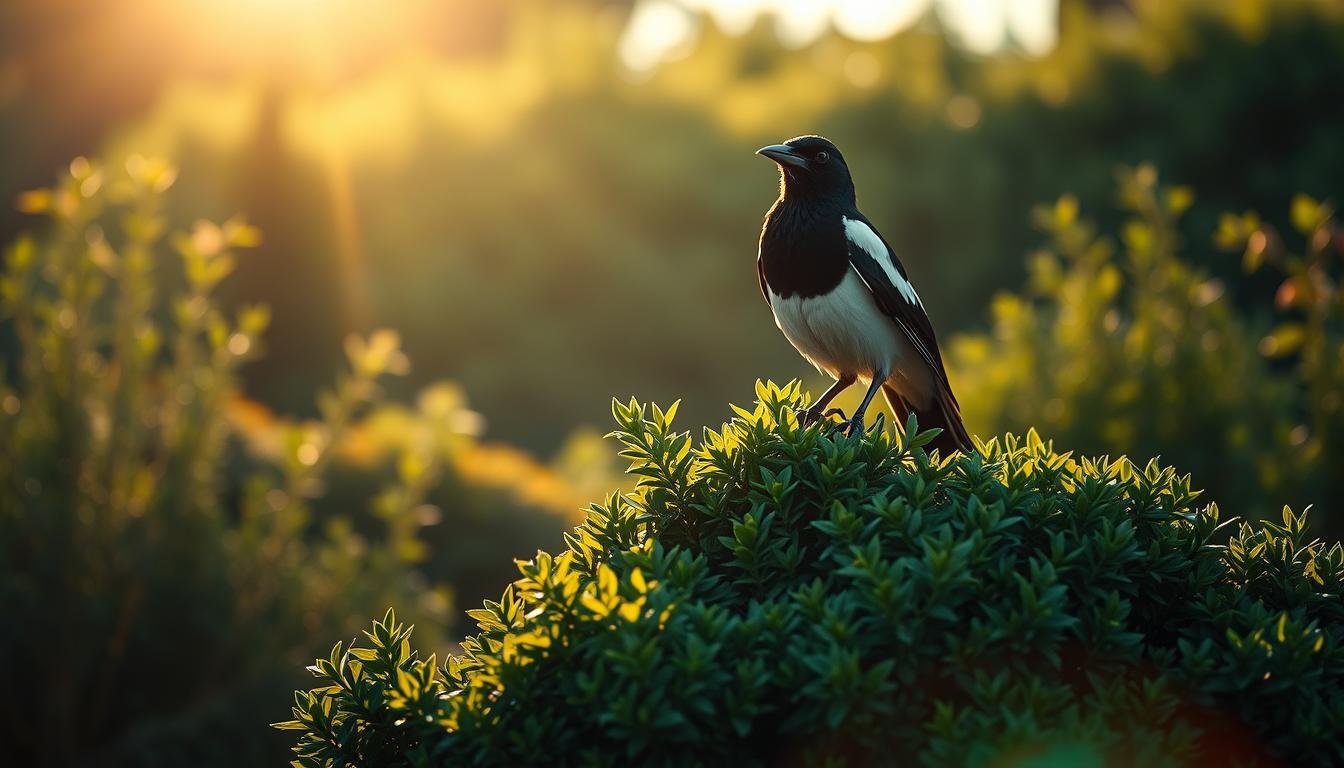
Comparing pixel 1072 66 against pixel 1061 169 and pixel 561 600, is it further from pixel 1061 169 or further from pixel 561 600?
pixel 561 600

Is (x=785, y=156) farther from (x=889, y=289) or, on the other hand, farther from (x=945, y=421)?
(x=945, y=421)

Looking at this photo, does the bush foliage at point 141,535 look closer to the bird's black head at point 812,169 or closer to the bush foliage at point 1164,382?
the bird's black head at point 812,169

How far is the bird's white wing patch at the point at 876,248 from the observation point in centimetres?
484

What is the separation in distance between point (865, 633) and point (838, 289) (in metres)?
2.23

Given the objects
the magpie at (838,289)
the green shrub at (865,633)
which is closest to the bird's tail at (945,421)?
the magpie at (838,289)

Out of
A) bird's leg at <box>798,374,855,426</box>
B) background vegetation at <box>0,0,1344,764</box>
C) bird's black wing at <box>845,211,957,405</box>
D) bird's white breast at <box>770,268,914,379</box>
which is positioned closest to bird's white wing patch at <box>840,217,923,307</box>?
bird's black wing at <box>845,211,957,405</box>

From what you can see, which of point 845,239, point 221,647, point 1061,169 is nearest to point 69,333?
point 221,647

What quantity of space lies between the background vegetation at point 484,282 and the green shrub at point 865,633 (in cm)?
358

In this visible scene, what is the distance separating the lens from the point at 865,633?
272 cm

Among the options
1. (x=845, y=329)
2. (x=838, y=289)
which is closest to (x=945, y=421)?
(x=845, y=329)

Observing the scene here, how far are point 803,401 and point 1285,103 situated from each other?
20.2 m

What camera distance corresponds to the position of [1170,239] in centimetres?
788

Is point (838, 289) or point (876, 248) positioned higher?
point (876, 248)

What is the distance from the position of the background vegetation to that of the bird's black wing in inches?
96.6
